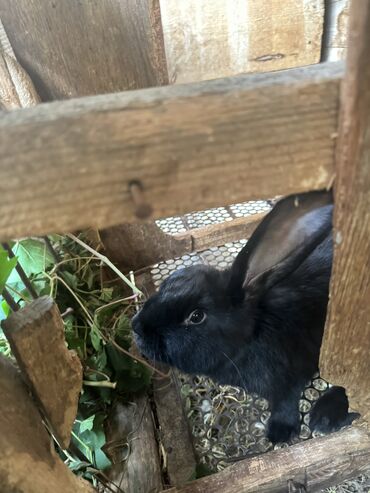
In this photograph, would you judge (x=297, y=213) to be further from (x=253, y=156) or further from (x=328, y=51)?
(x=328, y=51)

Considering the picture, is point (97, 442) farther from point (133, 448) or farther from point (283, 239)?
point (283, 239)

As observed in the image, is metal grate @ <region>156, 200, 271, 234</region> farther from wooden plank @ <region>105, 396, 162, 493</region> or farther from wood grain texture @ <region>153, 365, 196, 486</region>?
wooden plank @ <region>105, 396, 162, 493</region>

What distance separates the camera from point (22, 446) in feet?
2.48

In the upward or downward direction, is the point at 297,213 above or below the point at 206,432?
above

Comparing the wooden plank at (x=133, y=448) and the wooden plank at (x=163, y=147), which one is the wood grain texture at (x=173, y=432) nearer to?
the wooden plank at (x=133, y=448)

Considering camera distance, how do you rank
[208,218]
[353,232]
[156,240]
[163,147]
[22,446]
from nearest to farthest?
[163,147] < [353,232] < [22,446] < [156,240] < [208,218]

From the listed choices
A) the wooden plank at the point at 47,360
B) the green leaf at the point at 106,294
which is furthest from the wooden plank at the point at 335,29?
the wooden plank at the point at 47,360

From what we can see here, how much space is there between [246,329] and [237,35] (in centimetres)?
133

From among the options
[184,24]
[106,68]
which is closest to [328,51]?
[184,24]

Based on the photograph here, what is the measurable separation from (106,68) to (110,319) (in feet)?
2.71

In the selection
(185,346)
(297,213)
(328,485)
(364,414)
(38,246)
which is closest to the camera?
(297,213)

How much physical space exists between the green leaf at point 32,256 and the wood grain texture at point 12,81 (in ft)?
1.55

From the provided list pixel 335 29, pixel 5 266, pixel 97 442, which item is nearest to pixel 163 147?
pixel 5 266

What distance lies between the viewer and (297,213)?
76cm
